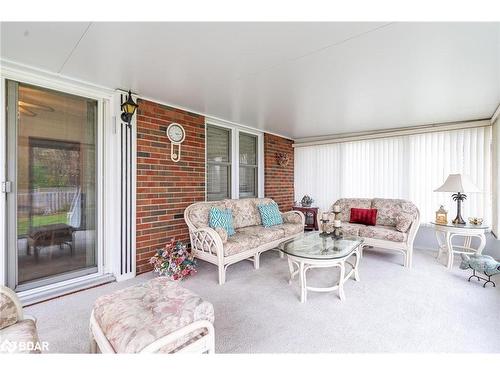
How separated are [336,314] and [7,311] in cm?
216

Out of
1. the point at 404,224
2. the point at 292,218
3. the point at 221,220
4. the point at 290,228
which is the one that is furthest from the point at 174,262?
the point at 404,224

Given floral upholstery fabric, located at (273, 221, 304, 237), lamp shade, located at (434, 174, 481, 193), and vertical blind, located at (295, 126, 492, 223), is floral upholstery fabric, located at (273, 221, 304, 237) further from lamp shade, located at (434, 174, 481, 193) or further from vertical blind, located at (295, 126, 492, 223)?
lamp shade, located at (434, 174, 481, 193)

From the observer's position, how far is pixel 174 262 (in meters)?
2.72

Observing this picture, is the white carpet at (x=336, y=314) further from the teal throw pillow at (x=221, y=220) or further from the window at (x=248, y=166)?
Answer: the window at (x=248, y=166)

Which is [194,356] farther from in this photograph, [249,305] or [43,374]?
[249,305]

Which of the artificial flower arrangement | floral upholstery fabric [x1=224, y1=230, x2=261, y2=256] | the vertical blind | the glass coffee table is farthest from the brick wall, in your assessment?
the vertical blind

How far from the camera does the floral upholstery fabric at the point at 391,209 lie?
3671 millimetres

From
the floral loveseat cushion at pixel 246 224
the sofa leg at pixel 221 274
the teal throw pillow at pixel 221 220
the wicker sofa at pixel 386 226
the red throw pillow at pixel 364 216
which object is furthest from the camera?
the red throw pillow at pixel 364 216

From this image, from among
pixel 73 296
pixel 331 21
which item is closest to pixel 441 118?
pixel 331 21

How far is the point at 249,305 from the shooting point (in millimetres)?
2160

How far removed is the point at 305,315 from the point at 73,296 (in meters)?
2.22

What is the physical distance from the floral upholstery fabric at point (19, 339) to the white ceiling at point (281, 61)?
1809mm

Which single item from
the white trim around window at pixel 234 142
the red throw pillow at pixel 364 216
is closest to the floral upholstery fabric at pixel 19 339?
the white trim around window at pixel 234 142

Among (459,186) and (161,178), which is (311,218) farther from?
(161,178)
